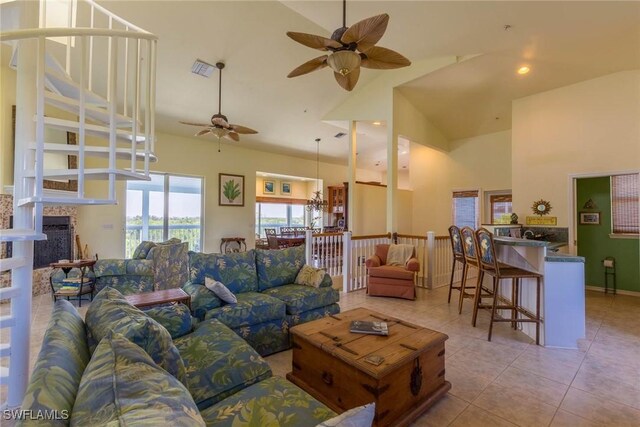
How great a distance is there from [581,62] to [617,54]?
38cm

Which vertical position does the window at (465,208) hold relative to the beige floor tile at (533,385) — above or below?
above

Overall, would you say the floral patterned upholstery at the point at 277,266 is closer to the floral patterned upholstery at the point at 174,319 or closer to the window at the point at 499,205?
the floral patterned upholstery at the point at 174,319

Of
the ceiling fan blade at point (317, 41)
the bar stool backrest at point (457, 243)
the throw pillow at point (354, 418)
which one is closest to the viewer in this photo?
the throw pillow at point (354, 418)

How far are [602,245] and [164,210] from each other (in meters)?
8.67

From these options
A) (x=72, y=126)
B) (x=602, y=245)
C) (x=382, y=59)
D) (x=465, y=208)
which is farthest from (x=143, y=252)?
(x=602, y=245)

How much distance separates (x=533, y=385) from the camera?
2178 millimetres

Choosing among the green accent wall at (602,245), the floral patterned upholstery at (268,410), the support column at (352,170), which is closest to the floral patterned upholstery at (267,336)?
the floral patterned upholstery at (268,410)

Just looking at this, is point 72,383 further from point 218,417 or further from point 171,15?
point 171,15

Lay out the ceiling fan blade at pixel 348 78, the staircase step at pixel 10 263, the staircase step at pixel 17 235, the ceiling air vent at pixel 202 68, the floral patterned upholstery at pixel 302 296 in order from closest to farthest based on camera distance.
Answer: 1. the staircase step at pixel 17 235
2. the staircase step at pixel 10 263
3. the floral patterned upholstery at pixel 302 296
4. the ceiling fan blade at pixel 348 78
5. the ceiling air vent at pixel 202 68

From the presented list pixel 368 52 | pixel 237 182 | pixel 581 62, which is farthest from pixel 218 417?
pixel 237 182

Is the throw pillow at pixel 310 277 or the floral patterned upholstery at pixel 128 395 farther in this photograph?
the throw pillow at pixel 310 277

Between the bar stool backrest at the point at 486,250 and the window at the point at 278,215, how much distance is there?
23.7 ft

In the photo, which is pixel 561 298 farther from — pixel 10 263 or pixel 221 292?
pixel 10 263

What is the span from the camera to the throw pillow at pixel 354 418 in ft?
2.07
